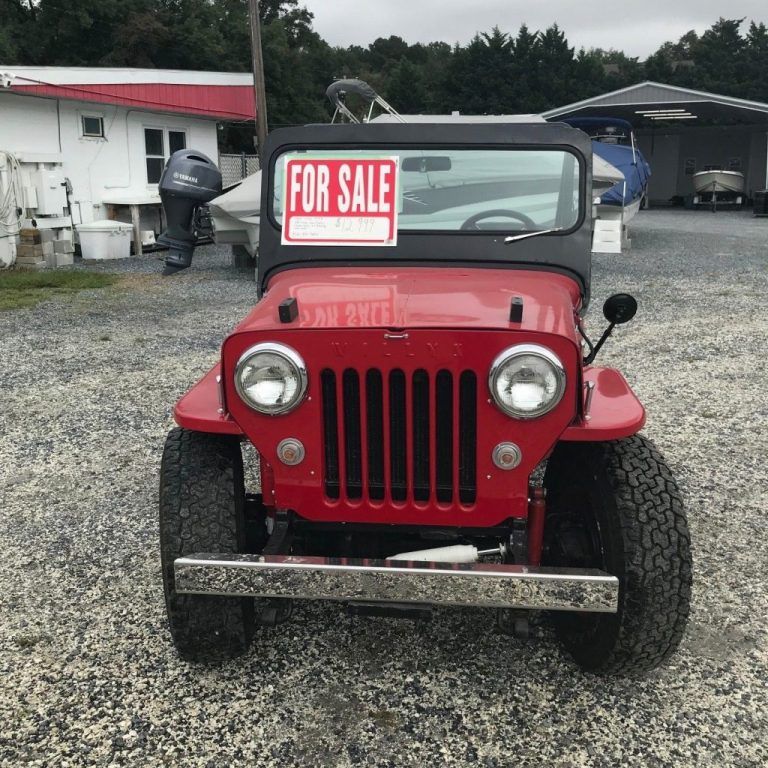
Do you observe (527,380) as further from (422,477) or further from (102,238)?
(102,238)

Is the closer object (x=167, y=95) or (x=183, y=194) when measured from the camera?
(x=183, y=194)

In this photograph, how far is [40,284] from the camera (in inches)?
436

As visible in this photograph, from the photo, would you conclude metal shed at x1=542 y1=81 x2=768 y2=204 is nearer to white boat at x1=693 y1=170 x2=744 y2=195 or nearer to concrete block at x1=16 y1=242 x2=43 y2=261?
white boat at x1=693 y1=170 x2=744 y2=195

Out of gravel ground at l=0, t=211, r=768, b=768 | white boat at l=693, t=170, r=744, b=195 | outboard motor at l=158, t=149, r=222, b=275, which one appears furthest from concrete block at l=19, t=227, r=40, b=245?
white boat at l=693, t=170, r=744, b=195

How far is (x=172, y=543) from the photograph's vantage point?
2447mm

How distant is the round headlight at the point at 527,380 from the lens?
7.28 ft

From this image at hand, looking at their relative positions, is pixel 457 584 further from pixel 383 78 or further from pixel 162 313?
pixel 383 78

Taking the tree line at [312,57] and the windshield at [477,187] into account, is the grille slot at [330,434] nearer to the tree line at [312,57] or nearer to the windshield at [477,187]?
the windshield at [477,187]

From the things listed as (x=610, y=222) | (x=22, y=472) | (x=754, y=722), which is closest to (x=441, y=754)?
(x=754, y=722)

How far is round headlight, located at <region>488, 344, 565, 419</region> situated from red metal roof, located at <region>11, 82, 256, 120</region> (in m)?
12.9

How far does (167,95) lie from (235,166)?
138 inches

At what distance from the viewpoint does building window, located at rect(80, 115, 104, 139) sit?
1459cm

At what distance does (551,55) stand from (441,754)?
44941 mm

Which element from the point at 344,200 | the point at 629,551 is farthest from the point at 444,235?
the point at 629,551
